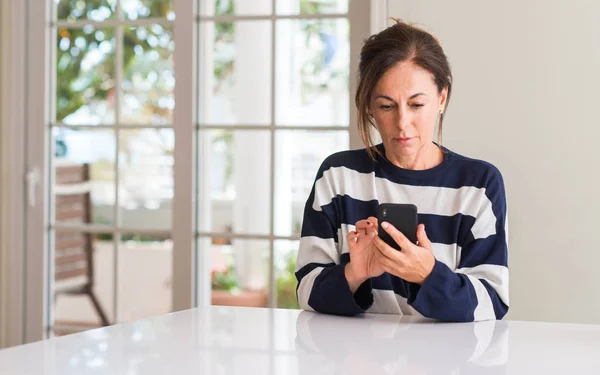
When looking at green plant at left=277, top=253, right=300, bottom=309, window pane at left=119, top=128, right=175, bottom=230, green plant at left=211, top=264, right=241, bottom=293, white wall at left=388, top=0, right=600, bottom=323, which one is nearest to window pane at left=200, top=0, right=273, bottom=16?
window pane at left=119, top=128, right=175, bottom=230

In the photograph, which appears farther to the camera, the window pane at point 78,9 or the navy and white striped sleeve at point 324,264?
the window pane at point 78,9

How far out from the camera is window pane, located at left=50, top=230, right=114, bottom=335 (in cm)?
412

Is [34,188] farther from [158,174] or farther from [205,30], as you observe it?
Result: [158,174]

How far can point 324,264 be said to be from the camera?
1742 millimetres

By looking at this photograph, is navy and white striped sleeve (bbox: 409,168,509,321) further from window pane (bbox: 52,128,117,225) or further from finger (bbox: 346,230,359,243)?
window pane (bbox: 52,128,117,225)

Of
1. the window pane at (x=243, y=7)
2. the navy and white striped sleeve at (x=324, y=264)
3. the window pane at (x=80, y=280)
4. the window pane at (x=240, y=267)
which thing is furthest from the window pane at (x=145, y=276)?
the navy and white striped sleeve at (x=324, y=264)

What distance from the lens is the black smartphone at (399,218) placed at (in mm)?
1494

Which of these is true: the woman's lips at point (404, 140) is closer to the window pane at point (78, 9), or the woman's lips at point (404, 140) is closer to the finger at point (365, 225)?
the finger at point (365, 225)

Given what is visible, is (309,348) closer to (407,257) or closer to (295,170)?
(407,257)

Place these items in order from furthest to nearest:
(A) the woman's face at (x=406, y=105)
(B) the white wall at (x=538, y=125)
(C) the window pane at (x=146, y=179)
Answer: (C) the window pane at (x=146, y=179) < (B) the white wall at (x=538, y=125) < (A) the woman's face at (x=406, y=105)

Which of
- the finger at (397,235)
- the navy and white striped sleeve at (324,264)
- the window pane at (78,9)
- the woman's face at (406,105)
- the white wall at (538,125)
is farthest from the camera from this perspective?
the window pane at (78,9)

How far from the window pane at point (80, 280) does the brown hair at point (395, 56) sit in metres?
2.07

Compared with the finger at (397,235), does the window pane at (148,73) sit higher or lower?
higher

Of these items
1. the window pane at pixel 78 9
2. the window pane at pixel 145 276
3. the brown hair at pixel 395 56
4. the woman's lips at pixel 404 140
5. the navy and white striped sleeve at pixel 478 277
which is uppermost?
the window pane at pixel 78 9
